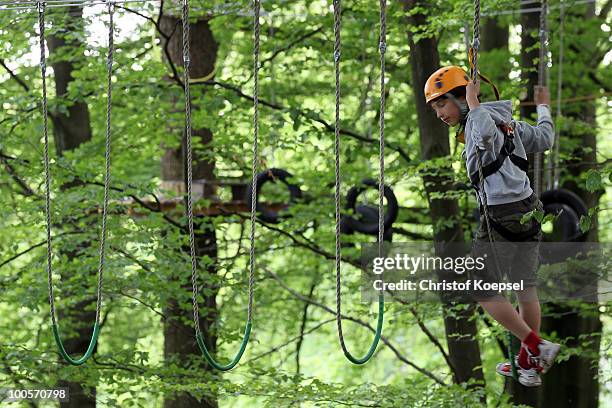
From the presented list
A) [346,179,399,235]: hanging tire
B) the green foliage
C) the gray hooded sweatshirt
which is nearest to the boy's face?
the gray hooded sweatshirt

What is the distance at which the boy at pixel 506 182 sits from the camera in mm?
4016

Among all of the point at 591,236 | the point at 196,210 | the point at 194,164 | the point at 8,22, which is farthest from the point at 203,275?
the point at 591,236

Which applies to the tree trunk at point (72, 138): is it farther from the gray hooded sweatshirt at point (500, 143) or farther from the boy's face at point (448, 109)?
the gray hooded sweatshirt at point (500, 143)

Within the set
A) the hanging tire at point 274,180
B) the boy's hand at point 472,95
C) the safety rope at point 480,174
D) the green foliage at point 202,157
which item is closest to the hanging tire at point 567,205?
the green foliage at point 202,157

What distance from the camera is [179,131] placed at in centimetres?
866

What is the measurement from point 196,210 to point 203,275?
685mm

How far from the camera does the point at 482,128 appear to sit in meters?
3.92

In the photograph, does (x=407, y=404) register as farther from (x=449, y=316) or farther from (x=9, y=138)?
(x=9, y=138)

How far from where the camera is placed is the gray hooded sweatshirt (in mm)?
3941

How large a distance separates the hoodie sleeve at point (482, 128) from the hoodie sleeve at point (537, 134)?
0.83 ft

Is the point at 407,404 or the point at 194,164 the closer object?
the point at 407,404

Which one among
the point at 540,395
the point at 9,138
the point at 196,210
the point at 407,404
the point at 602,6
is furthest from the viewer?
the point at 602,6

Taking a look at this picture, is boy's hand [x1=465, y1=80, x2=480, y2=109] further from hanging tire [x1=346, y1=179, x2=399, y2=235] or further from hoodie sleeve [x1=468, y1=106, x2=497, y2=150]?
hanging tire [x1=346, y1=179, x2=399, y2=235]

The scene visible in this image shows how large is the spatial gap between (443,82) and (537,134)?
0.49 meters
